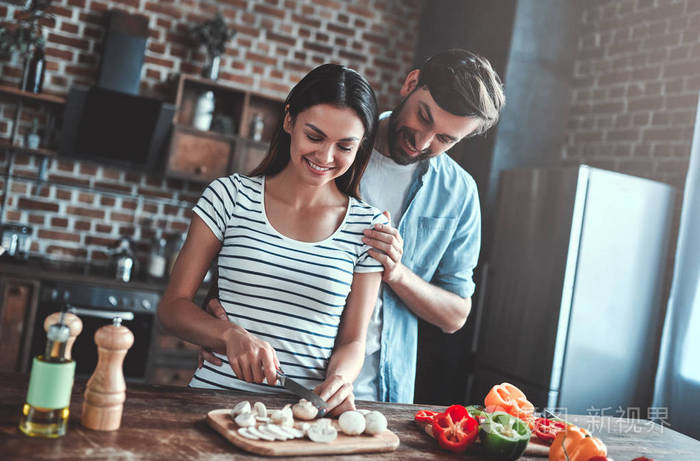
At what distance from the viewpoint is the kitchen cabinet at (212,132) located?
395cm

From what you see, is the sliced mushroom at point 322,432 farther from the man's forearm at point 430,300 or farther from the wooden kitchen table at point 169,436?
the man's forearm at point 430,300

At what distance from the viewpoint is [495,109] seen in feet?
6.04

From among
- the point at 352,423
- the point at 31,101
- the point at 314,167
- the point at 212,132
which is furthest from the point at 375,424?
the point at 31,101

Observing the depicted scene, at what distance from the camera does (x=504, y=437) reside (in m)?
1.31

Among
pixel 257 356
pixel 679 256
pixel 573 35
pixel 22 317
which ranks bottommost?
pixel 22 317

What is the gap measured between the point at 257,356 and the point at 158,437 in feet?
0.89

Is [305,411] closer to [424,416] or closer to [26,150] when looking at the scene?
[424,416]

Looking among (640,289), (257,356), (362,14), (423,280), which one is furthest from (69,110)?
(640,289)

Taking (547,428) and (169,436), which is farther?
(547,428)

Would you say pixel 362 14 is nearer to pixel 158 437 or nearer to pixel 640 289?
pixel 640 289

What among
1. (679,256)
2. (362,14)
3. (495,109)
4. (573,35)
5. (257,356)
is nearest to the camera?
(257,356)

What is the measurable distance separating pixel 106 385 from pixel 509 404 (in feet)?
2.89

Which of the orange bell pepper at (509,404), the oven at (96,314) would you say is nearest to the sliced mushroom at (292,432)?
the orange bell pepper at (509,404)

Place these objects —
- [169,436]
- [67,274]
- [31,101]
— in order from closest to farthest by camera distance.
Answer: [169,436], [67,274], [31,101]
